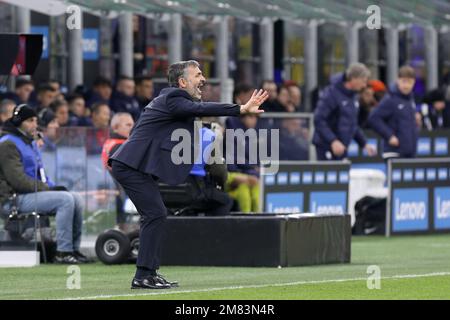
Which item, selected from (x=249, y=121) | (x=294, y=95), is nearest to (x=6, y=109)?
(x=249, y=121)

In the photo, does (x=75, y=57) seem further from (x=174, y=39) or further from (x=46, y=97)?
(x=46, y=97)

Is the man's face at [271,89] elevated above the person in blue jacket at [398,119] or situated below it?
above

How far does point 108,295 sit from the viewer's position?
1356 centimetres

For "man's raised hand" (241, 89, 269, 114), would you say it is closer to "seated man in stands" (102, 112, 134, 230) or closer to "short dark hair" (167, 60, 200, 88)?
"short dark hair" (167, 60, 200, 88)

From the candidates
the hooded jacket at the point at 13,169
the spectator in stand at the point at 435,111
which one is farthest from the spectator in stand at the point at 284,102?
the hooded jacket at the point at 13,169

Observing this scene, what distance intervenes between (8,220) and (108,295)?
445 cm

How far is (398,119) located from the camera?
24.1m

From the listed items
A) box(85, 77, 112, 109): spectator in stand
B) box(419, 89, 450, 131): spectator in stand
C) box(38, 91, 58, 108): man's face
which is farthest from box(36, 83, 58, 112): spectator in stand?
box(419, 89, 450, 131): spectator in stand

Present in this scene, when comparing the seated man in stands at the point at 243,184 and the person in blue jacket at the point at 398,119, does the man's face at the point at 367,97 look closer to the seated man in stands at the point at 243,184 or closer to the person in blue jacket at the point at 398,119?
the person in blue jacket at the point at 398,119

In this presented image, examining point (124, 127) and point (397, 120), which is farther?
point (397, 120)

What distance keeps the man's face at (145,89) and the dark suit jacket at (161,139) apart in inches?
413

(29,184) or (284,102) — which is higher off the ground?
(284,102)

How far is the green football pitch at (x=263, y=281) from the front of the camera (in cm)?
1359

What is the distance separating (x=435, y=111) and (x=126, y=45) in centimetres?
586
